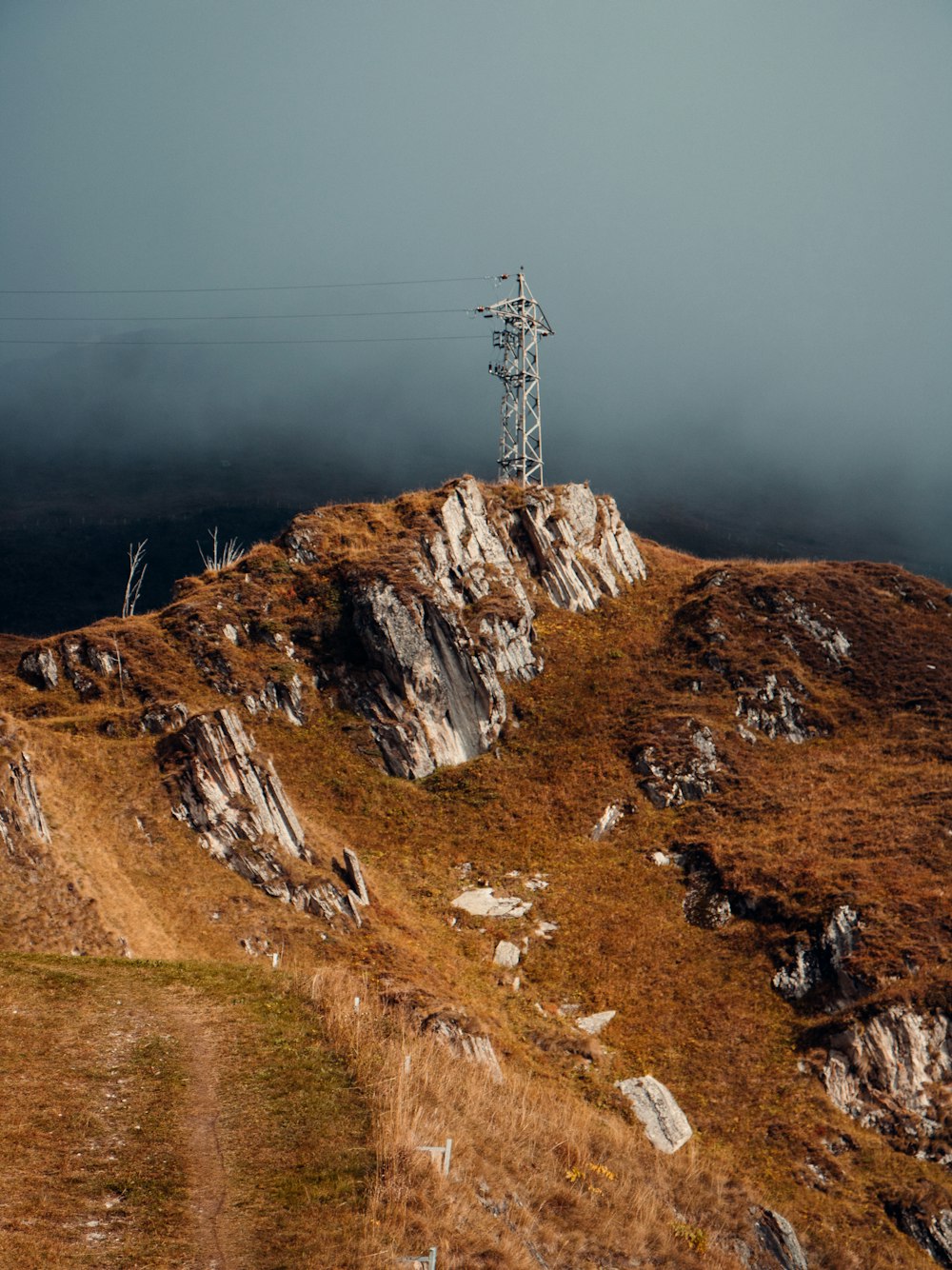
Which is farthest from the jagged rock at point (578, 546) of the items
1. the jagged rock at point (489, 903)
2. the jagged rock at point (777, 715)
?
the jagged rock at point (489, 903)

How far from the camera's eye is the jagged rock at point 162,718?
4341 centimetres

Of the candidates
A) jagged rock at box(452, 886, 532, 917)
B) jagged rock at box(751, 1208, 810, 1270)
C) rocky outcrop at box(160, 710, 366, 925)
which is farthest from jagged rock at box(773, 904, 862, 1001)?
rocky outcrop at box(160, 710, 366, 925)

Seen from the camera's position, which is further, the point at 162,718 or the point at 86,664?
the point at 86,664

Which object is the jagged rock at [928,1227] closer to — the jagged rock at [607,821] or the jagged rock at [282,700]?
the jagged rock at [607,821]

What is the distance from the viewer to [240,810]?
3809 cm

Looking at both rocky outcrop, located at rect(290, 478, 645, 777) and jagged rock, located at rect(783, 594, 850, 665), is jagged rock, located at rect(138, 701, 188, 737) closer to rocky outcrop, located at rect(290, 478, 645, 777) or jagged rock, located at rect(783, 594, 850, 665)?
rocky outcrop, located at rect(290, 478, 645, 777)

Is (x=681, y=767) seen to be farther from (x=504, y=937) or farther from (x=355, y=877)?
(x=355, y=877)

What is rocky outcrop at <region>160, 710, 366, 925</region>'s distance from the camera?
1417 inches

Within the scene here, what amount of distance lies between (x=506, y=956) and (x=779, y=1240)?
17.4 meters

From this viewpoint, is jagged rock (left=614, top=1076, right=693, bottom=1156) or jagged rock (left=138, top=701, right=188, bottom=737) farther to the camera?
jagged rock (left=138, top=701, right=188, bottom=737)

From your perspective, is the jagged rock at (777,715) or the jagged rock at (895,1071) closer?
the jagged rock at (895,1071)

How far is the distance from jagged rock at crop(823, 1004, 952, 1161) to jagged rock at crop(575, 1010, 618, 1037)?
24.2ft

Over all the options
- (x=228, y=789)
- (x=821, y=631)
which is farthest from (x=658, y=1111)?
(x=821, y=631)

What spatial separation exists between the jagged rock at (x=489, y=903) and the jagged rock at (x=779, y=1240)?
62.1 ft
